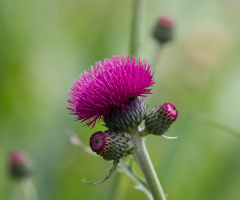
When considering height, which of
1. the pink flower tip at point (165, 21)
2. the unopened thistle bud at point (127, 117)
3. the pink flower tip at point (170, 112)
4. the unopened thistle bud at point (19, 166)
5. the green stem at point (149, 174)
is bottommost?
the unopened thistle bud at point (19, 166)

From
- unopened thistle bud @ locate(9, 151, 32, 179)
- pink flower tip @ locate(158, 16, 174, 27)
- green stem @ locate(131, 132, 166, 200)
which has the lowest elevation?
unopened thistle bud @ locate(9, 151, 32, 179)

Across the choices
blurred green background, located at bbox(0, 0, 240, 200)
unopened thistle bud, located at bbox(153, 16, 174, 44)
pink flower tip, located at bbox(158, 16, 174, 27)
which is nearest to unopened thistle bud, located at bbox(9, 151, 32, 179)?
blurred green background, located at bbox(0, 0, 240, 200)

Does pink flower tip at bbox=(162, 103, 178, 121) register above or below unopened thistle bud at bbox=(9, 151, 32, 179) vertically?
above

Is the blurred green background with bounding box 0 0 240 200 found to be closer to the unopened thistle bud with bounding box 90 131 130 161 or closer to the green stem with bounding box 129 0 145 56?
the green stem with bounding box 129 0 145 56

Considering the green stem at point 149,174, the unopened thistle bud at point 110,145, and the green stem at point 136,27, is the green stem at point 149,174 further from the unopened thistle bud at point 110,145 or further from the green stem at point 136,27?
the green stem at point 136,27

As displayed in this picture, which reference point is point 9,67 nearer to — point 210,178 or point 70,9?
point 70,9

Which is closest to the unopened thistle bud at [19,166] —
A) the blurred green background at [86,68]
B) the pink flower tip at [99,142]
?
the blurred green background at [86,68]

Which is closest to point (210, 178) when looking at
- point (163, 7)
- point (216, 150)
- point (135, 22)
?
point (216, 150)
